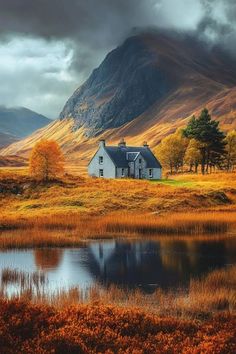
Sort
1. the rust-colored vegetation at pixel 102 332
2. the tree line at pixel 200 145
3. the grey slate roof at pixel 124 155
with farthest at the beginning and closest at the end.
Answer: the tree line at pixel 200 145
the grey slate roof at pixel 124 155
the rust-colored vegetation at pixel 102 332

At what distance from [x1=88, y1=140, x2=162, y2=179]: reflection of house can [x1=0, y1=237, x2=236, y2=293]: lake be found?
205 feet

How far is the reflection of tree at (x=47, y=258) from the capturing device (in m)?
37.2

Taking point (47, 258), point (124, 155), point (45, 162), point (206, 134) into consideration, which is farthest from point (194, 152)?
point (47, 258)

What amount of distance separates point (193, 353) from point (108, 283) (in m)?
16.7

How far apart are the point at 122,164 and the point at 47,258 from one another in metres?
71.1

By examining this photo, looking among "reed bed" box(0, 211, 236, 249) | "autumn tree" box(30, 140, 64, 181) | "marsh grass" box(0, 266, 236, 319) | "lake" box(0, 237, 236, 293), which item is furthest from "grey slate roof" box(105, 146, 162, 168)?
"marsh grass" box(0, 266, 236, 319)

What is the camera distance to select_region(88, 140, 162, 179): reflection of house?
109 meters

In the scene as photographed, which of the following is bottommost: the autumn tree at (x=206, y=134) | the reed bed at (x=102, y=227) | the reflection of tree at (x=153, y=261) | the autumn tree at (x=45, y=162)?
the reflection of tree at (x=153, y=261)

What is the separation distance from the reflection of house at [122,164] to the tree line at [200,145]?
37.7ft

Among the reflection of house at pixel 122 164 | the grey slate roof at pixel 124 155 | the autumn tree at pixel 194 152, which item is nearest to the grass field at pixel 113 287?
the reflection of house at pixel 122 164

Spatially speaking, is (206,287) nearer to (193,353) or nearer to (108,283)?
(108,283)

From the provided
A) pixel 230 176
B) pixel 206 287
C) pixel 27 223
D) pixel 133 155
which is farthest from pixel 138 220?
pixel 133 155

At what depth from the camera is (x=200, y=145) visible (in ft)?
385

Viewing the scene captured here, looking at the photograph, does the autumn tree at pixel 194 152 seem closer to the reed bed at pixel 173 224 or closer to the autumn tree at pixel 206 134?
the autumn tree at pixel 206 134
